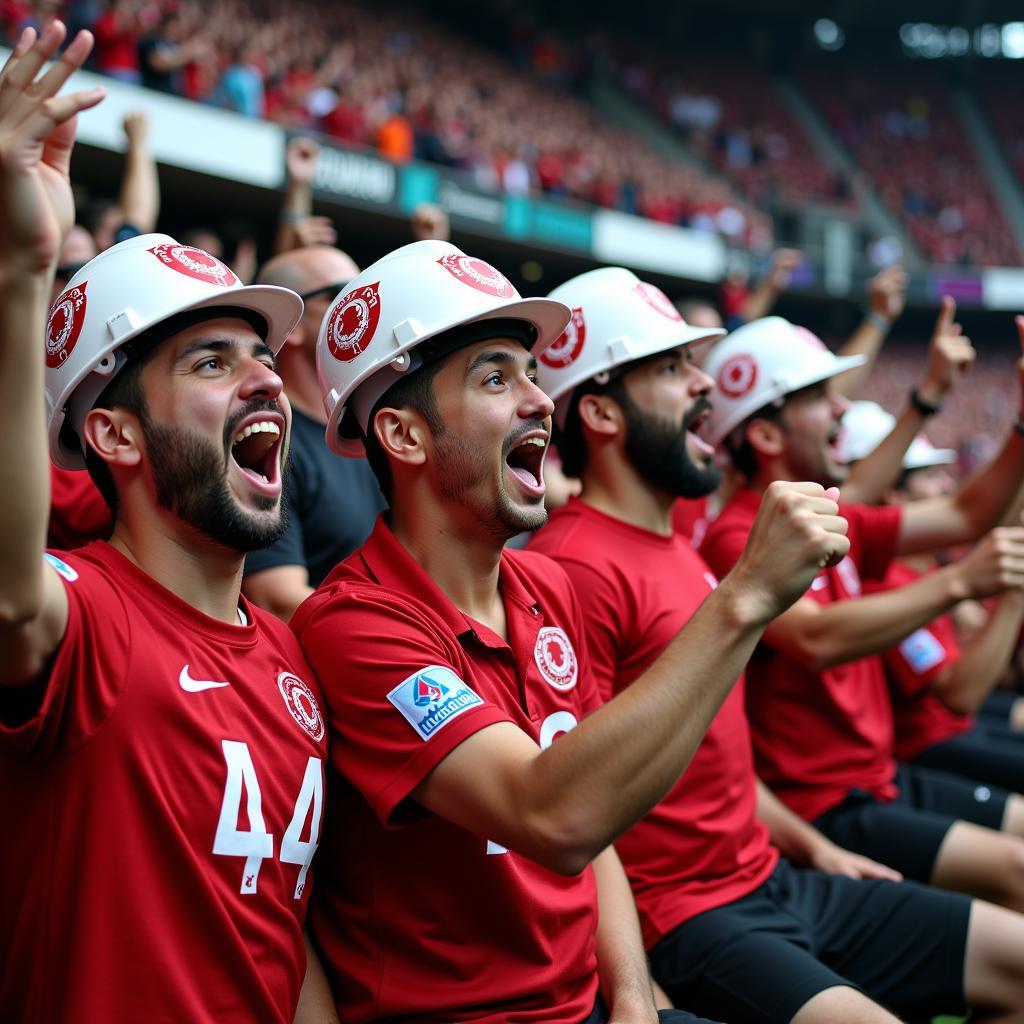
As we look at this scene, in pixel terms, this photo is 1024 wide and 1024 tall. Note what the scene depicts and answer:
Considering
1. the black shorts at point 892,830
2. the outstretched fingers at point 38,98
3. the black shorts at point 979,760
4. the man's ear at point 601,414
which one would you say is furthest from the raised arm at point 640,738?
the black shorts at point 979,760

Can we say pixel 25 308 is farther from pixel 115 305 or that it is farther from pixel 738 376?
→ pixel 738 376

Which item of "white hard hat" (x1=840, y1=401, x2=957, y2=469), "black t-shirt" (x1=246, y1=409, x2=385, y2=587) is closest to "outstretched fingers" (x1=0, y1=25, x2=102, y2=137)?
"black t-shirt" (x1=246, y1=409, x2=385, y2=587)

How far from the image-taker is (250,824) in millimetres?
2027

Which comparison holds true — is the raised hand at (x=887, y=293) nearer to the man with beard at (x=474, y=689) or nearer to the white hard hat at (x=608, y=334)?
the white hard hat at (x=608, y=334)

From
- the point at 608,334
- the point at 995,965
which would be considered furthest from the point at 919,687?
the point at 608,334

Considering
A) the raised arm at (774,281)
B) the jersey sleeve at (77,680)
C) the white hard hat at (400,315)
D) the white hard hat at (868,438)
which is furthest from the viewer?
the white hard hat at (868,438)

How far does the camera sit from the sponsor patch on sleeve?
15.4 feet

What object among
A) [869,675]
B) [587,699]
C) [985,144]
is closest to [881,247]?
[985,144]

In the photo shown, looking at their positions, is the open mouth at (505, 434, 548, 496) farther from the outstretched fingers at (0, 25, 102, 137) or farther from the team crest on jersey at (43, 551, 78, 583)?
the outstretched fingers at (0, 25, 102, 137)

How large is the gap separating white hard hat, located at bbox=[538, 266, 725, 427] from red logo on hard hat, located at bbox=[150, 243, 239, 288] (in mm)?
1377

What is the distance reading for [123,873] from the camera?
6.16 ft

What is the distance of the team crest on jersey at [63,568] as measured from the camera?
1.88 m

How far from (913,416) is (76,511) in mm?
3252

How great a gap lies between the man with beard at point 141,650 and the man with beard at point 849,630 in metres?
1.99
